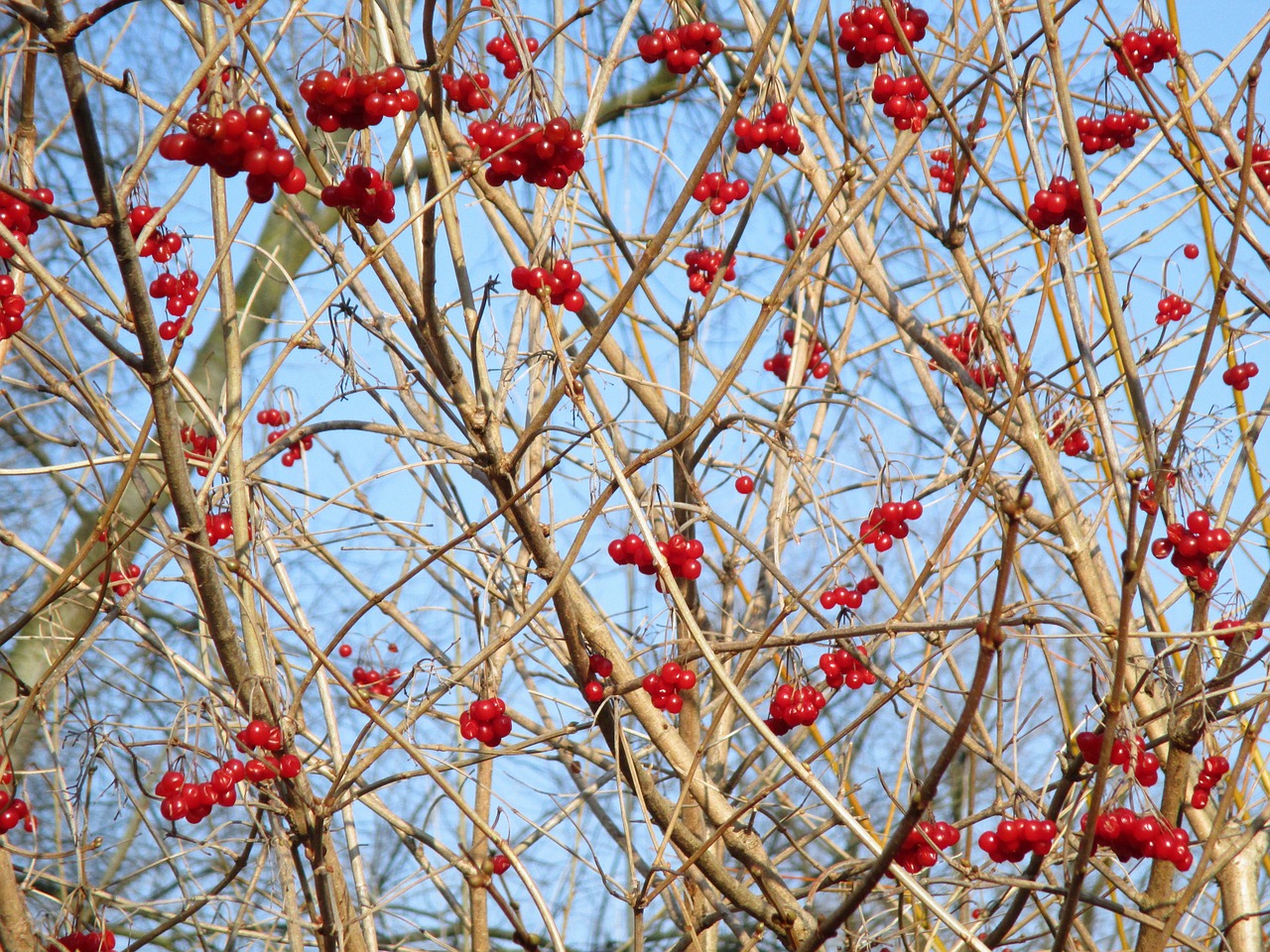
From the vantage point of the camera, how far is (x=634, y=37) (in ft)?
12.9

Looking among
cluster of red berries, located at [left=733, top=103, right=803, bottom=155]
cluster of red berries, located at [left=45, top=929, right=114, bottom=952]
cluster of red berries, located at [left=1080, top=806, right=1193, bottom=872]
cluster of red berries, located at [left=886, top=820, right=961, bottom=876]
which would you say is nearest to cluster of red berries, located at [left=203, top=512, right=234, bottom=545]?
cluster of red berries, located at [left=45, top=929, right=114, bottom=952]

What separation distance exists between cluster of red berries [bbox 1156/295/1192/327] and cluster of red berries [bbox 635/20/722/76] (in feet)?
4.28

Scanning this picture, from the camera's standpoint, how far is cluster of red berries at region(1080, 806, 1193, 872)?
5.06ft

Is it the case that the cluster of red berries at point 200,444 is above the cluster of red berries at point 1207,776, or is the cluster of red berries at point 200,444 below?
above

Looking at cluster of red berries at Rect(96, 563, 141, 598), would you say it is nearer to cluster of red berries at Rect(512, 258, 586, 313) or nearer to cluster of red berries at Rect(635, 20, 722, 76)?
cluster of red berries at Rect(512, 258, 586, 313)

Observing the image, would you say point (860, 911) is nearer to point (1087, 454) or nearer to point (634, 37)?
point (1087, 454)

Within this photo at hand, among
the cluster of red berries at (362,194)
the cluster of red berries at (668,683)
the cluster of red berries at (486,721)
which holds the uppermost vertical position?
the cluster of red berries at (362,194)

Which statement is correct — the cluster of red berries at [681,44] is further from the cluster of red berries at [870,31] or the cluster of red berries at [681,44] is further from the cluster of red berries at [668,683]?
the cluster of red berries at [668,683]

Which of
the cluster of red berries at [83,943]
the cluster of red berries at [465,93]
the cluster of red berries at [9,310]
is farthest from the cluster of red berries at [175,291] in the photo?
the cluster of red berries at [83,943]

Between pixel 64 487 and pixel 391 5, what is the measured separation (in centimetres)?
278

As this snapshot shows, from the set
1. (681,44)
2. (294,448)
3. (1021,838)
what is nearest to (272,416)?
(294,448)

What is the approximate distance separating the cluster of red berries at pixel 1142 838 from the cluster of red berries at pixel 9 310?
63.8 inches

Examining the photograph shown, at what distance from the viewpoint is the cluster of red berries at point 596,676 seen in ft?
6.16

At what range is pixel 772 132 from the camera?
1921mm
